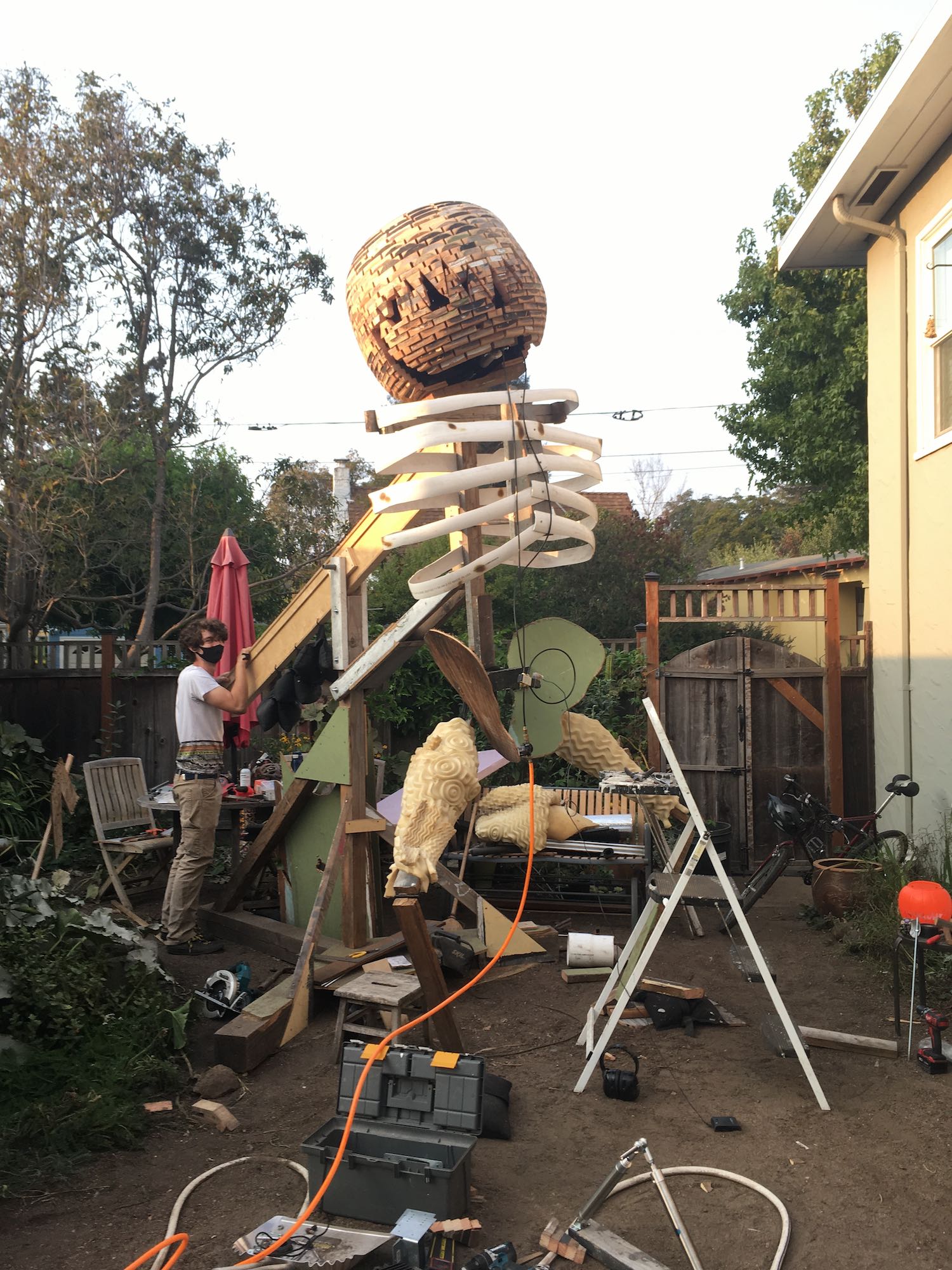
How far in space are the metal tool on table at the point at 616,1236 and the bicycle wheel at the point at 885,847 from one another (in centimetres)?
441

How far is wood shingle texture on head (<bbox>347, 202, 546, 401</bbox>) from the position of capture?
386cm

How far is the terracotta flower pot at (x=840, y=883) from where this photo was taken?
693cm

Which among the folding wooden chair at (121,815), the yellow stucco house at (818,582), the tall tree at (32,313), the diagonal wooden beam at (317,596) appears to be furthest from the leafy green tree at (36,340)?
the yellow stucco house at (818,582)

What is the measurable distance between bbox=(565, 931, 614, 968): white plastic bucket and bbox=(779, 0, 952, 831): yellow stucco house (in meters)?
2.58

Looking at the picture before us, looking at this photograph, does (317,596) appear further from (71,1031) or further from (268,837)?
(71,1031)

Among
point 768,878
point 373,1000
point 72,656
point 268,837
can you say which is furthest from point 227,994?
point 72,656

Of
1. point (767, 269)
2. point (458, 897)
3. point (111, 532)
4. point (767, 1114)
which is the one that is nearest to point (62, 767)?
point (458, 897)

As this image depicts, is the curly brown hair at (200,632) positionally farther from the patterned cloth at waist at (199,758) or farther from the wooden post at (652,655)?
the wooden post at (652,655)

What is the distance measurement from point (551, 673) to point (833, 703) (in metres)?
5.29

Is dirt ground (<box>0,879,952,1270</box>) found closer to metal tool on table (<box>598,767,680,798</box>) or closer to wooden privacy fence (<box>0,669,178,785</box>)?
metal tool on table (<box>598,767,680,798</box>)

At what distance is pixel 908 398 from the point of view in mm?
7090

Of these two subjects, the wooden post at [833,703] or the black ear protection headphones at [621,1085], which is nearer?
the black ear protection headphones at [621,1085]

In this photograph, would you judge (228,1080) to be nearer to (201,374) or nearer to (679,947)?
(679,947)

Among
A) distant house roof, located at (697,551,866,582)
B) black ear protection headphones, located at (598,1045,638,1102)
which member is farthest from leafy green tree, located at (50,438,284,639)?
distant house roof, located at (697,551,866,582)
